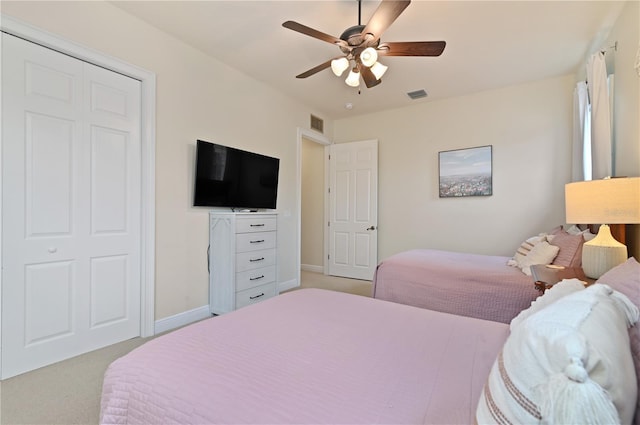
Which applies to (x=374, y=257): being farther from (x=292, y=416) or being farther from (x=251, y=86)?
(x=292, y=416)

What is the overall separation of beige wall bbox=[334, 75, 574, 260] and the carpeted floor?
379 cm

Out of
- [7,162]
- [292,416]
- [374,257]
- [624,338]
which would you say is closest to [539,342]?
[624,338]

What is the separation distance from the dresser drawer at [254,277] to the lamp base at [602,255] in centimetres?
276

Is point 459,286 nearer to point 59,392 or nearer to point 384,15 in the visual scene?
point 384,15

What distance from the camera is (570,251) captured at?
2166 mm

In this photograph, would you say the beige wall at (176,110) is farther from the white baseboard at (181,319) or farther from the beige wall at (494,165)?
the beige wall at (494,165)

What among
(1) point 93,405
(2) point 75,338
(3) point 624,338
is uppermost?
(3) point 624,338

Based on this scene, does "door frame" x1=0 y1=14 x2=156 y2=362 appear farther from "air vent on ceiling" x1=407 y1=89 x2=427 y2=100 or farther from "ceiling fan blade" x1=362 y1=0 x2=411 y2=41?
"air vent on ceiling" x1=407 y1=89 x2=427 y2=100

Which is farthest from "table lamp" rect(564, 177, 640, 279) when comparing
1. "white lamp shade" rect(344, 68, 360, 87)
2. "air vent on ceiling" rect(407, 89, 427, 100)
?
"air vent on ceiling" rect(407, 89, 427, 100)

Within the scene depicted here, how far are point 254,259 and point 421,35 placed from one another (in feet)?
9.05

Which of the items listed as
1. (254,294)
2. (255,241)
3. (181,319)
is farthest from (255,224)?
(181,319)

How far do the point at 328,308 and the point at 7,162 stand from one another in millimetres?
2306

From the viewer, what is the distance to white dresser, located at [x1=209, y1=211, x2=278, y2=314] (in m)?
3.02

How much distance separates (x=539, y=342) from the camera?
56 centimetres
